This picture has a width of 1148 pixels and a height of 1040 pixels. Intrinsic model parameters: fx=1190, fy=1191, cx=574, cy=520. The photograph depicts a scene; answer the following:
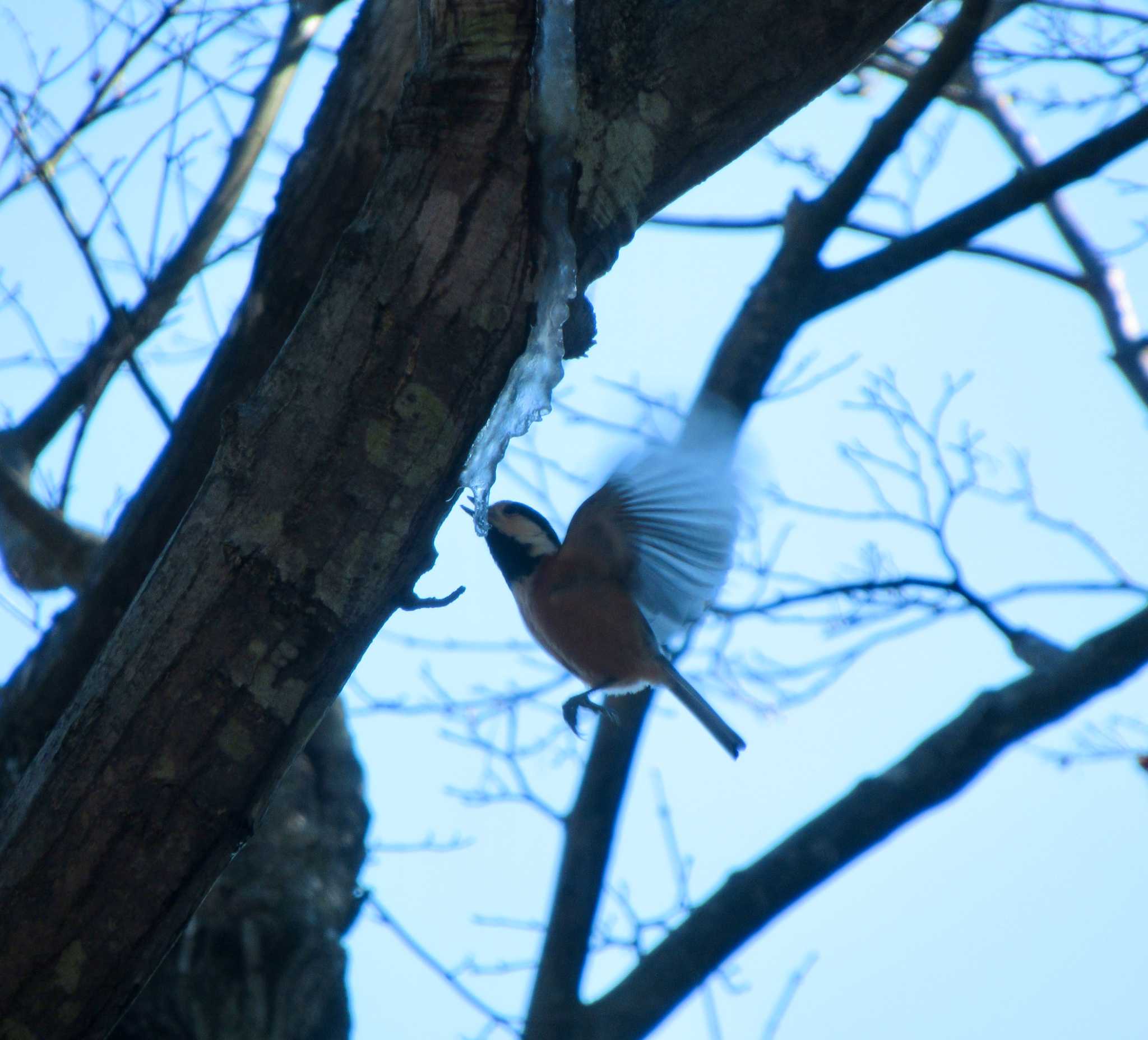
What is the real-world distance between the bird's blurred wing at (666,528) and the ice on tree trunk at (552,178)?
1.08 m

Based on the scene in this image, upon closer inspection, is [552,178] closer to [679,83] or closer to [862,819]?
[679,83]

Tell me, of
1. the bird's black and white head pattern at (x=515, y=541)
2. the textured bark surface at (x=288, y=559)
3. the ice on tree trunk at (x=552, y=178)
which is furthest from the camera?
the bird's black and white head pattern at (x=515, y=541)

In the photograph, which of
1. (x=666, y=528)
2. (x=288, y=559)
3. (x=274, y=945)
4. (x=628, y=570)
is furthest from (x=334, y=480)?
(x=274, y=945)

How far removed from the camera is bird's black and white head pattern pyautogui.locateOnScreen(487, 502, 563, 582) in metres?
3.63

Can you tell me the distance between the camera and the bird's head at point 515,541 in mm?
3631

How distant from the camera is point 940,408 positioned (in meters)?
5.13

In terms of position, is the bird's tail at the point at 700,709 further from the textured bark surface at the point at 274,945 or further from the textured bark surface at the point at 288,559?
the textured bark surface at the point at 288,559

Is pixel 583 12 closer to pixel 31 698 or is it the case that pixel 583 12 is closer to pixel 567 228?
pixel 567 228

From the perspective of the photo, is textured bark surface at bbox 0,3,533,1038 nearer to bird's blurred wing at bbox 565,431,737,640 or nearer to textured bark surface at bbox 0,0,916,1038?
textured bark surface at bbox 0,0,916,1038

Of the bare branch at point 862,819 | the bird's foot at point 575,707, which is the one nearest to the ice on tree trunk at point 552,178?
the bird's foot at point 575,707

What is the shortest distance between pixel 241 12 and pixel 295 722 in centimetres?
405

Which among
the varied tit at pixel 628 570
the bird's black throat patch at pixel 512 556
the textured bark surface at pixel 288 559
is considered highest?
the bird's black throat patch at pixel 512 556

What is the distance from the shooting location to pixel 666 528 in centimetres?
313

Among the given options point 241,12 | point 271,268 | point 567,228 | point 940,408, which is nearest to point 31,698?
point 271,268
